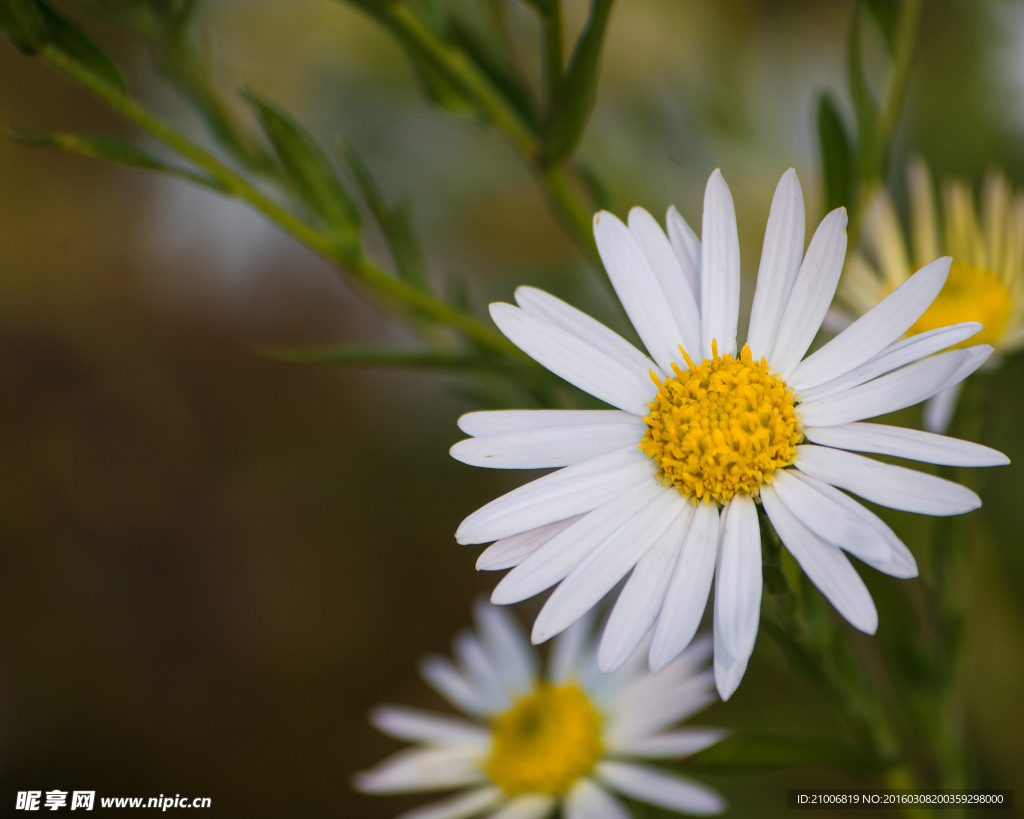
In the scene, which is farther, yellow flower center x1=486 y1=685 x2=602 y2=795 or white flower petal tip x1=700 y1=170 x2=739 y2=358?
yellow flower center x1=486 y1=685 x2=602 y2=795

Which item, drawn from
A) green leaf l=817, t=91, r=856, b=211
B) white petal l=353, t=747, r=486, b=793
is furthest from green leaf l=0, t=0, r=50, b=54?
white petal l=353, t=747, r=486, b=793

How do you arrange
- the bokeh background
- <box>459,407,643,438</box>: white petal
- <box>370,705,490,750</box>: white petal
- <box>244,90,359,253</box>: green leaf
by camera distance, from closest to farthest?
<box>459,407,643,438</box>: white petal → <box>244,90,359,253</box>: green leaf → <box>370,705,490,750</box>: white petal → the bokeh background

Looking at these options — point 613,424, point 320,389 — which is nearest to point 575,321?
point 613,424

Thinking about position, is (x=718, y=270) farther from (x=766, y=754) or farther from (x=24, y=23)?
(x=24, y=23)

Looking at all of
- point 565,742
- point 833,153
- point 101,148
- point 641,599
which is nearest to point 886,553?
point 641,599

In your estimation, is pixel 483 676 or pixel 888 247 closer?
pixel 888 247

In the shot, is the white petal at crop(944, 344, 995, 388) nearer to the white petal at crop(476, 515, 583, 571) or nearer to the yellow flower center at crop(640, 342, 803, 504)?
the yellow flower center at crop(640, 342, 803, 504)
